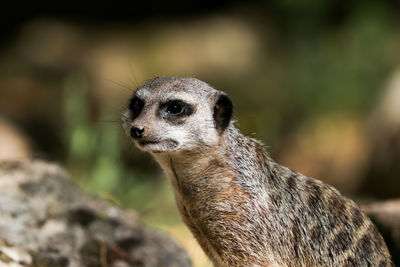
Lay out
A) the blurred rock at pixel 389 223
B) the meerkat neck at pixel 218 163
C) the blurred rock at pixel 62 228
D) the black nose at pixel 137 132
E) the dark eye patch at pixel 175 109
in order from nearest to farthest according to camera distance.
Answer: the black nose at pixel 137 132
the dark eye patch at pixel 175 109
the meerkat neck at pixel 218 163
the blurred rock at pixel 62 228
the blurred rock at pixel 389 223

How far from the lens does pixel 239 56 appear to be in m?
12.0

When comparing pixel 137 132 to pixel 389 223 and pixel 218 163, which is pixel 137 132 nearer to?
pixel 218 163

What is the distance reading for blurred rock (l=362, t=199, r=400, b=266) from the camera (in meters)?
4.72

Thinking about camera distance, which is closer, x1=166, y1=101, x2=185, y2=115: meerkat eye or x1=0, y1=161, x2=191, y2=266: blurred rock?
x1=166, y1=101, x2=185, y2=115: meerkat eye

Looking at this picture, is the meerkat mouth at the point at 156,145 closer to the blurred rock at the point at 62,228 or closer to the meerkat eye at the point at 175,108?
the meerkat eye at the point at 175,108

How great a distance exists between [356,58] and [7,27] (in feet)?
24.5

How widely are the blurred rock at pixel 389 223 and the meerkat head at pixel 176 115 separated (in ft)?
6.11

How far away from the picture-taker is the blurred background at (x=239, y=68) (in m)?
9.92

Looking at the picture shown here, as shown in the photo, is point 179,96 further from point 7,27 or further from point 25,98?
point 7,27

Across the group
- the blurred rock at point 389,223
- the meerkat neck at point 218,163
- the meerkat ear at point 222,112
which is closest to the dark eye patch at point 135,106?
the meerkat neck at point 218,163

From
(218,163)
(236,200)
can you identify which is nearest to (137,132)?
(218,163)

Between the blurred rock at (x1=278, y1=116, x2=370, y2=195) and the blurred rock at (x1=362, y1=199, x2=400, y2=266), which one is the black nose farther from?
the blurred rock at (x1=278, y1=116, x2=370, y2=195)

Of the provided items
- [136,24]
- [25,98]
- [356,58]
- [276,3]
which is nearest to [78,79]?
[25,98]

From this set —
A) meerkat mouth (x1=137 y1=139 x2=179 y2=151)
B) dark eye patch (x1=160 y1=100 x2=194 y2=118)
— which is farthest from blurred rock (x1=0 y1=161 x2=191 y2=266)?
dark eye patch (x1=160 y1=100 x2=194 y2=118)
